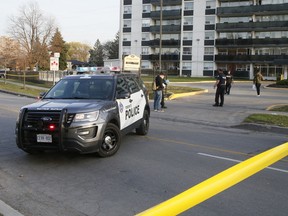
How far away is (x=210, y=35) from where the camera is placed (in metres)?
69.2

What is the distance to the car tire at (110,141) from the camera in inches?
286

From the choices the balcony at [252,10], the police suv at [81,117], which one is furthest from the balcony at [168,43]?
the police suv at [81,117]

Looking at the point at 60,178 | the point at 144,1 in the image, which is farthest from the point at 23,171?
the point at 144,1

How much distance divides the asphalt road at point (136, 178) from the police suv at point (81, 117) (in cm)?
40

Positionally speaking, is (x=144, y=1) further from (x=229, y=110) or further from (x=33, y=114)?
(x=33, y=114)

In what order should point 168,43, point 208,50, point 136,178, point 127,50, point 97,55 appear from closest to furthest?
point 136,178
point 208,50
point 168,43
point 127,50
point 97,55

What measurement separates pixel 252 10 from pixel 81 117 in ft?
205

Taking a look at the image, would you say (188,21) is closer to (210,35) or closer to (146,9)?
(210,35)

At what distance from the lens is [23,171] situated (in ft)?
21.1

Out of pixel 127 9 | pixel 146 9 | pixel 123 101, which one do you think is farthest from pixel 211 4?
pixel 123 101

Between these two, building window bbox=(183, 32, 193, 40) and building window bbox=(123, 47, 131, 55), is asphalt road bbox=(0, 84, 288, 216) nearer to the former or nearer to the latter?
building window bbox=(183, 32, 193, 40)

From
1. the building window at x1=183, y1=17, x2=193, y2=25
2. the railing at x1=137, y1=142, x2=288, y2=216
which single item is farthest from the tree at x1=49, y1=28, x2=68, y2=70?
the railing at x1=137, y1=142, x2=288, y2=216

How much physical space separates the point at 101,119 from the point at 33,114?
1253 mm

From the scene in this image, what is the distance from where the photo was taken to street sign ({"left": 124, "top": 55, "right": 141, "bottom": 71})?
24278 millimetres
